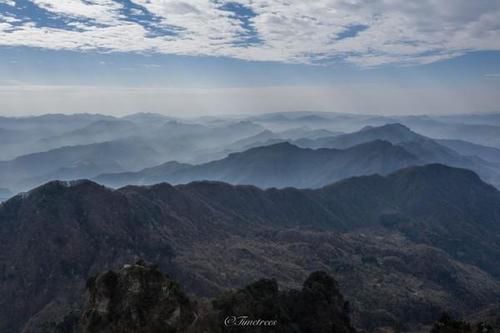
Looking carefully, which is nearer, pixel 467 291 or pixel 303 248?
pixel 467 291

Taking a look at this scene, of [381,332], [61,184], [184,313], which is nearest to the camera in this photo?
[184,313]

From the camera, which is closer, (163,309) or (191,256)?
(163,309)

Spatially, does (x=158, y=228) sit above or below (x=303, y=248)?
above

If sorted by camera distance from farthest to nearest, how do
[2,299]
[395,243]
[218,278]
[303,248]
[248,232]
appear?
[395,243] → [248,232] → [303,248] → [218,278] → [2,299]

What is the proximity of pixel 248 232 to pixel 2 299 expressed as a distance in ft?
291

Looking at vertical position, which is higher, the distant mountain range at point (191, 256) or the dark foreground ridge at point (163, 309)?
the dark foreground ridge at point (163, 309)

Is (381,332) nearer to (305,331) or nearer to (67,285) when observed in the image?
(305,331)

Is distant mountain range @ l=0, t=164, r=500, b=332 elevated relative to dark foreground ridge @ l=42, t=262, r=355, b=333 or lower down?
lower down

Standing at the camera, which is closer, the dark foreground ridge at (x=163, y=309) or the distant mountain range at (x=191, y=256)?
the dark foreground ridge at (x=163, y=309)

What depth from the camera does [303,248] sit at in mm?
149250

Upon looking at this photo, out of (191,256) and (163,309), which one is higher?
(163,309)

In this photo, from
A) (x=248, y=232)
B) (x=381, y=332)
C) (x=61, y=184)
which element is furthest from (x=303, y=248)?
(x=61, y=184)

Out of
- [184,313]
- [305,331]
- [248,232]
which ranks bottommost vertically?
[248,232]

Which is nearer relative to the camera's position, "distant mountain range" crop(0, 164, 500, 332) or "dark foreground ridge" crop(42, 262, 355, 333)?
"dark foreground ridge" crop(42, 262, 355, 333)
